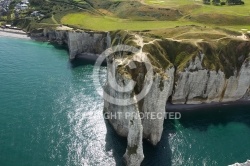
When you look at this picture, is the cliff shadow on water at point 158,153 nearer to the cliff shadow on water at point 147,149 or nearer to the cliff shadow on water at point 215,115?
the cliff shadow on water at point 147,149

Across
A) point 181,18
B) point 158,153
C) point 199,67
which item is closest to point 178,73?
point 199,67

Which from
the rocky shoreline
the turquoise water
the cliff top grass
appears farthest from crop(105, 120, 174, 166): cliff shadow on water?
the rocky shoreline

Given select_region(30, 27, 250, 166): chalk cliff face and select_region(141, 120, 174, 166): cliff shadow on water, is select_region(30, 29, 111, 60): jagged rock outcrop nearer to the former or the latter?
select_region(30, 27, 250, 166): chalk cliff face

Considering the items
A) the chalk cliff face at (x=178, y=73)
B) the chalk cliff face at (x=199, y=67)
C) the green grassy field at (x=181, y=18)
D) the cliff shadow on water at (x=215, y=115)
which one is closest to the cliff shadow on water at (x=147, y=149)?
the chalk cliff face at (x=178, y=73)

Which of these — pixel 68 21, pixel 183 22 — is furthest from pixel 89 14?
pixel 183 22

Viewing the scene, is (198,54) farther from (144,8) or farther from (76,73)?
(144,8)

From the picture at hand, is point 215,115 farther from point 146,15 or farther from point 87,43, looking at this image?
point 146,15

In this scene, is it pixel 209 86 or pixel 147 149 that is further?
pixel 209 86

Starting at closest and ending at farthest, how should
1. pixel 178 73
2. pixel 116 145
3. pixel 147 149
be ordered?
pixel 147 149 < pixel 116 145 < pixel 178 73
